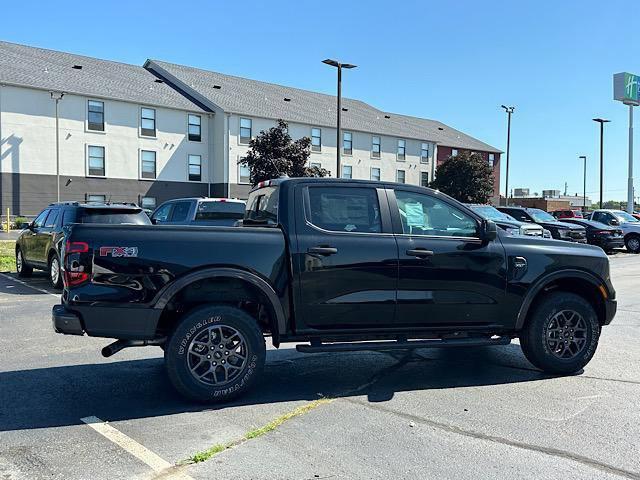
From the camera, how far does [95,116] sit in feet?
122

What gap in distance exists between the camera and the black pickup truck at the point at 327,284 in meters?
4.94

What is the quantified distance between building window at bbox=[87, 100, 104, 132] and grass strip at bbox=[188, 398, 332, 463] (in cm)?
3575

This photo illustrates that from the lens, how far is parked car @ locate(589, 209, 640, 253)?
26250 millimetres

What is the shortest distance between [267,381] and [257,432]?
142cm

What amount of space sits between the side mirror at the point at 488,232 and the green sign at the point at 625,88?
43.9 meters

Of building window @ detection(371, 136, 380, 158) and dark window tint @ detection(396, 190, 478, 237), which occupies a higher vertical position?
building window @ detection(371, 136, 380, 158)

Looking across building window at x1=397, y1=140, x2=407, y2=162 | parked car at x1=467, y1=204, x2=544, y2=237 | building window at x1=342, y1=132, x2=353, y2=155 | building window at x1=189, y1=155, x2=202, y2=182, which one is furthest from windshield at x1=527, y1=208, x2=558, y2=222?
building window at x1=397, y1=140, x2=407, y2=162

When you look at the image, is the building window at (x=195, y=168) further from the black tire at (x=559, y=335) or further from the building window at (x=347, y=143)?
the black tire at (x=559, y=335)

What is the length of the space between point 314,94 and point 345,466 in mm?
52113

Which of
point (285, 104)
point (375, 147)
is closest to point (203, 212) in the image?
point (285, 104)

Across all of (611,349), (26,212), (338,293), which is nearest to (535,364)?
(611,349)

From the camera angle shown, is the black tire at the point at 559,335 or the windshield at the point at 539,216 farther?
the windshield at the point at 539,216

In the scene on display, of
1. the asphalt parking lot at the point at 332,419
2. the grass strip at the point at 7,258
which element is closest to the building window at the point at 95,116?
the grass strip at the point at 7,258

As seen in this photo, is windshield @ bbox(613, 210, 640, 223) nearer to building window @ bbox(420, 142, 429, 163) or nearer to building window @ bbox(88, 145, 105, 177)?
building window @ bbox(420, 142, 429, 163)
